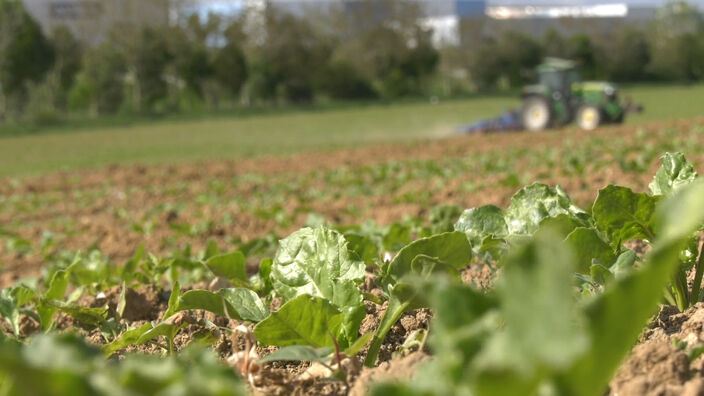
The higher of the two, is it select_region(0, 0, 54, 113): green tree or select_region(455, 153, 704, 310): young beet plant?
select_region(0, 0, 54, 113): green tree

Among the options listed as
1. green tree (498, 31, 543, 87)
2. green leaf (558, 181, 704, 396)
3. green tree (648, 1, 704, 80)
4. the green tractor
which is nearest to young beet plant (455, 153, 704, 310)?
green leaf (558, 181, 704, 396)

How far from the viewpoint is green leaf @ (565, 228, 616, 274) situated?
1578mm

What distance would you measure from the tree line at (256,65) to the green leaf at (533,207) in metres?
50.1

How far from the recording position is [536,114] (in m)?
21.8

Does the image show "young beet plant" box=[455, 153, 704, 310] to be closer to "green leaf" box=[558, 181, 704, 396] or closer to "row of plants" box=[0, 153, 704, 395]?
"row of plants" box=[0, 153, 704, 395]

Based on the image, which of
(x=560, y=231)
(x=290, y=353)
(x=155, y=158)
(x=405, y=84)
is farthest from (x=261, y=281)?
(x=405, y=84)

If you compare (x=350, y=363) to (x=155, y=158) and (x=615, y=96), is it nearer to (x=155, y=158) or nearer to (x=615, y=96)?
(x=615, y=96)

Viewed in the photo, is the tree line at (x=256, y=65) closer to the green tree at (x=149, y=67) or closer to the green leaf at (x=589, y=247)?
the green tree at (x=149, y=67)

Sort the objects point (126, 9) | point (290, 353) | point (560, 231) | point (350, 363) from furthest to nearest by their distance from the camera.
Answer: point (126, 9)
point (560, 231)
point (350, 363)
point (290, 353)

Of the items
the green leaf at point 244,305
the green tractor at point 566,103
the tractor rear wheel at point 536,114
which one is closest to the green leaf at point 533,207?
the green leaf at point 244,305

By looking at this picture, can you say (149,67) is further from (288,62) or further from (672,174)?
(672,174)

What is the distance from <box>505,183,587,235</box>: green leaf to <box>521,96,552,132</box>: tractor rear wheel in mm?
20068

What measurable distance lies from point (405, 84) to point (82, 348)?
64.1 m

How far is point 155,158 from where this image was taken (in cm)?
2472
